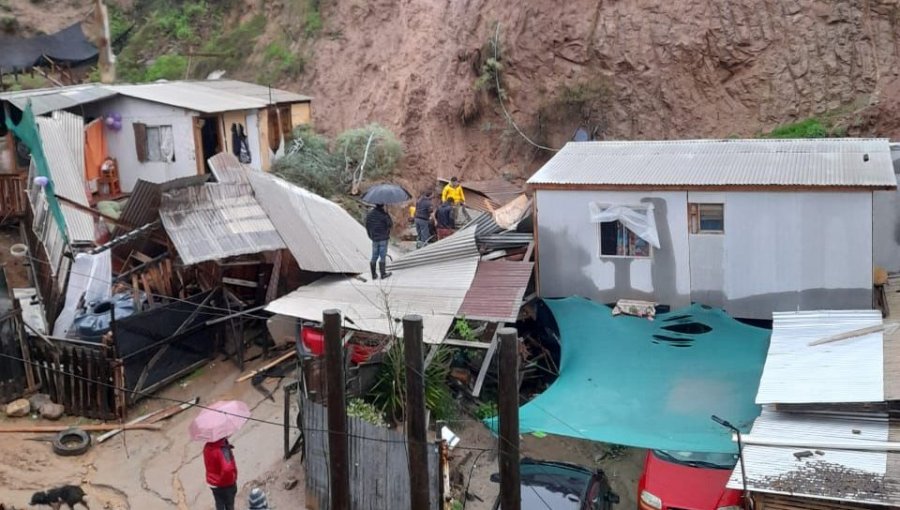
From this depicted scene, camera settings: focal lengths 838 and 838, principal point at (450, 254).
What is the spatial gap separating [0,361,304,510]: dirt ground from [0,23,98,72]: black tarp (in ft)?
71.6

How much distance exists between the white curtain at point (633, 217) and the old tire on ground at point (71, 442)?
8.75 metres

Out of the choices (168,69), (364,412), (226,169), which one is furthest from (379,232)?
(168,69)

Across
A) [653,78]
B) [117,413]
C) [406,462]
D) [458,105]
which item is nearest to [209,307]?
[117,413]

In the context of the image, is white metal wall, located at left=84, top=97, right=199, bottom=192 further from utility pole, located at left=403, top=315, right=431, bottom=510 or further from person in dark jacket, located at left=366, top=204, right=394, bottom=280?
utility pole, located at left=403, top=315, right=431, bottom=510

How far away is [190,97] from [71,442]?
455 inches

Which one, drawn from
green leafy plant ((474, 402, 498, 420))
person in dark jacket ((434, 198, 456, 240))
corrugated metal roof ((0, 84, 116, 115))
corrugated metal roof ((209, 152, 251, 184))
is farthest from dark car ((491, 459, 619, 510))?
corrugated metal roof ((0, 84, 116, 115))

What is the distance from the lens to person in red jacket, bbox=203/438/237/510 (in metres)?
9.58

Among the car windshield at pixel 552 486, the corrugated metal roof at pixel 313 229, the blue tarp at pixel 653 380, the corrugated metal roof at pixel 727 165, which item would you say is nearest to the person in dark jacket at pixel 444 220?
the corrugated metal roof at pixel 313 229

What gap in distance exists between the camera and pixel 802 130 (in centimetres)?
2345

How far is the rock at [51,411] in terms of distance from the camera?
13008mm

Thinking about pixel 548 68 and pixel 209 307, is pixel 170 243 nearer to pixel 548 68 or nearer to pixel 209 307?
pixel 209 307

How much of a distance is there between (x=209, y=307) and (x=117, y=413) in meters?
2.45

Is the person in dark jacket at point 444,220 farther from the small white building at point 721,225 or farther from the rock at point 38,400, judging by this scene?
the rock at point 38,400

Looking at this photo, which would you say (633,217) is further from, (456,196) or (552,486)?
(456,196)
